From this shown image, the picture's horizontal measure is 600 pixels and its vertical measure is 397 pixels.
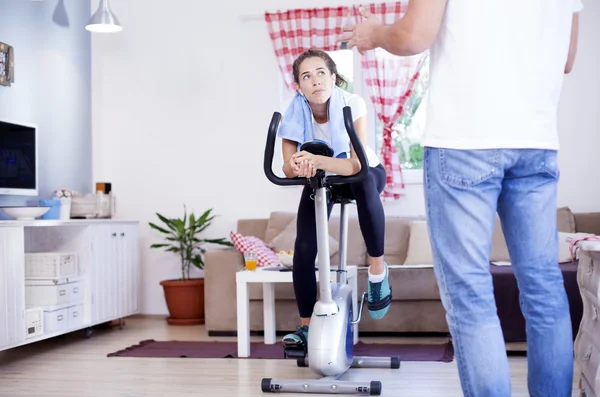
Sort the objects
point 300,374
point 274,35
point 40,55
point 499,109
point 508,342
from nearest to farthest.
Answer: point 499,109 → point 300,374 → point 508,342 → point 40,55 → point 274,35

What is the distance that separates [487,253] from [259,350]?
2587mm

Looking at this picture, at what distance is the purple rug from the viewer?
3.80 metres

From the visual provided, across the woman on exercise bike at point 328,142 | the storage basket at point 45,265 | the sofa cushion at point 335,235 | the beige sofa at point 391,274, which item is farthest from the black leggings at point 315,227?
the storage basket at point 45,265

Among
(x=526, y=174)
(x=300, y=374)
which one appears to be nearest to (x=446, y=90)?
(x=526, y=174)

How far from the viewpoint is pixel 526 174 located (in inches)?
A: 63.4

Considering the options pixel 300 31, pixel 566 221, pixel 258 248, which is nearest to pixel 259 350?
pixel 258 248

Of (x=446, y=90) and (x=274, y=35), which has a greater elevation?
(x=274, y=35)

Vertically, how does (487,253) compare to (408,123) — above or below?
below

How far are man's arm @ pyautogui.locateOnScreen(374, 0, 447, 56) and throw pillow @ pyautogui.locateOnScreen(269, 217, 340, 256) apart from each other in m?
3.20

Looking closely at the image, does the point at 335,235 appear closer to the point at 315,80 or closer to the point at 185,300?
the point at 185,300

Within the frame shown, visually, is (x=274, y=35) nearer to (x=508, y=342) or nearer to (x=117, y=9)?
(x=117, y=9)

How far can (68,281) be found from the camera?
170 inches

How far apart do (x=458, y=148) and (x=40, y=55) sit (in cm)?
417

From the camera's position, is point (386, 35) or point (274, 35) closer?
Answer: point (386, 35)
